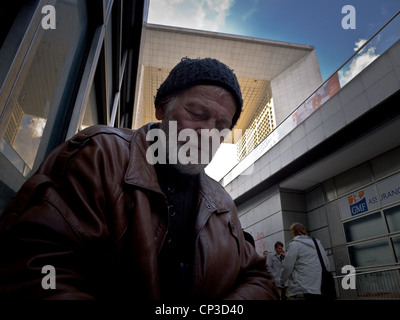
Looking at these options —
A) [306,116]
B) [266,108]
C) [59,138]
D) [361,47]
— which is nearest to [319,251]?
[59,138]

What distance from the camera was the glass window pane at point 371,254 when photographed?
725cm

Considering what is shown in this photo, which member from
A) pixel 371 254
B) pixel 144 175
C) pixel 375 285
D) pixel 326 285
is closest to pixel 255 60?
pixel 371 254

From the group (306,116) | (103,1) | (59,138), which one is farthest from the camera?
(306,116)

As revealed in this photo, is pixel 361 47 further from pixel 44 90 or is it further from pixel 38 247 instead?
pixel 38 247

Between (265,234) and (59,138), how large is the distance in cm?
1035

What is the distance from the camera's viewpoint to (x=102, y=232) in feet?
2.60

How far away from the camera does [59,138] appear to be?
5.92 feet

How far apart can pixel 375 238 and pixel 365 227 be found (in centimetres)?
47

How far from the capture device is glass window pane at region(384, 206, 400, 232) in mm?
7031

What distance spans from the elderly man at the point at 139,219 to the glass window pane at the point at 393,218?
26.5 feet

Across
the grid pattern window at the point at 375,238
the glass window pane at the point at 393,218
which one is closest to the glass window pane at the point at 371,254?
the grid pattern window at the point at 375,238

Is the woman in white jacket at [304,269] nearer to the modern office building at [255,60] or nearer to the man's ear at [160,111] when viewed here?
the man's ear at [160,111]

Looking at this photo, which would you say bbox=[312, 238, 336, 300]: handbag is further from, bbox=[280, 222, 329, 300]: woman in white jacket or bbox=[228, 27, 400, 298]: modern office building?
bbox=[228, 27, 400, 298]: modern office building

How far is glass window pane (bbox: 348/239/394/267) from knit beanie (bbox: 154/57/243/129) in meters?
8.58
